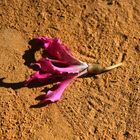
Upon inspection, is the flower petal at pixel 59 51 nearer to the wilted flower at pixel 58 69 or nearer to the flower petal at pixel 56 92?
the wilted flower at pixel 58 69

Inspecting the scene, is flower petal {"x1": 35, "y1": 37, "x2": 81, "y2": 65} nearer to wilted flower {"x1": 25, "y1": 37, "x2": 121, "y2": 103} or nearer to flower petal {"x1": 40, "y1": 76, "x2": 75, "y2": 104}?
wilted flower {"x1": 25, "y1": 37, "x2": 121, "y2": 103}

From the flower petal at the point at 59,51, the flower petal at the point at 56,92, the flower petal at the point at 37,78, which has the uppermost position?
the flower petal at the point at 59,51

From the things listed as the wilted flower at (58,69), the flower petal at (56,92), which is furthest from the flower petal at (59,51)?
the flower petal at (56,92)

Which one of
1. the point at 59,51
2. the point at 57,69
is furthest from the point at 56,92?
the point at 59,51

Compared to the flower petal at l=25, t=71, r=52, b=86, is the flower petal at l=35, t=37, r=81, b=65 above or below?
above

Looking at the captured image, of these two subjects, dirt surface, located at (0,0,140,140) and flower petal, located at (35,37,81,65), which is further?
flower petal, located at (35,37,81,65)

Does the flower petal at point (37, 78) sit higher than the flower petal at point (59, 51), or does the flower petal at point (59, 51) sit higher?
the flower petal at point (59, 51)

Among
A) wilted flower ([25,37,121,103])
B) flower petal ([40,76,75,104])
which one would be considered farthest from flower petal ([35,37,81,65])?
flower petal ([40,76,75,104])
